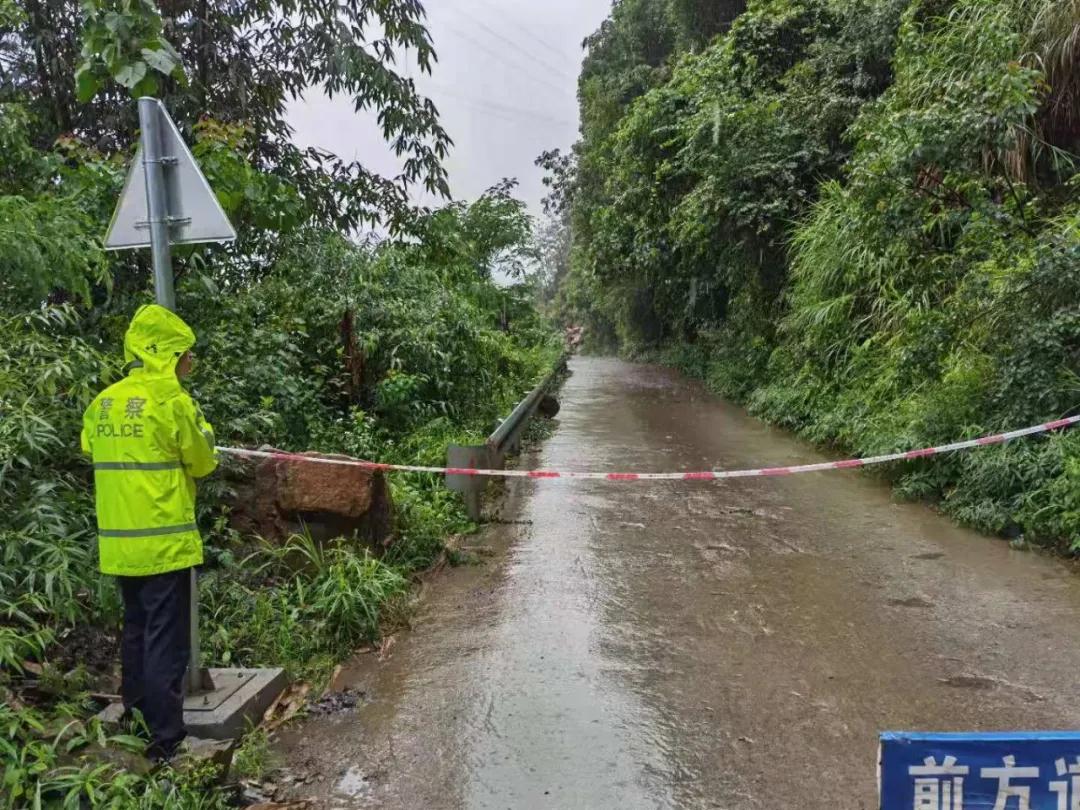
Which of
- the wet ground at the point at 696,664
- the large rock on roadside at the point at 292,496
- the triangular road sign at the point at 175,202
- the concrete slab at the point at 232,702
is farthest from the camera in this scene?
the large rock on roadside at the point at 292,496

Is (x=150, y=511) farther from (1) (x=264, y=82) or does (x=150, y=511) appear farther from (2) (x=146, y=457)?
(1) (x=264, y=82)

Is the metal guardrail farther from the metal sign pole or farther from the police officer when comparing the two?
the police officer

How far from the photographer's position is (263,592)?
189 inches

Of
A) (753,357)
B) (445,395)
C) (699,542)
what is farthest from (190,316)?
(753,357)

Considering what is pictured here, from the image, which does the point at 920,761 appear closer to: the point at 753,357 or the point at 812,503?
the point at 812,503

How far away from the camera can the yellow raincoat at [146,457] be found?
124 inches

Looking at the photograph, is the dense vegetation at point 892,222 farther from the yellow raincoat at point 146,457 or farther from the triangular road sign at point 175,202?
the triangular road sign at point 175,202

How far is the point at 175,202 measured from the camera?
3.62 m

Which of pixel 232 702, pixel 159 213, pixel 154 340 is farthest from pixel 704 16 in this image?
pixel 232 702

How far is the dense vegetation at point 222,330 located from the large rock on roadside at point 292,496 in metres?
0.12

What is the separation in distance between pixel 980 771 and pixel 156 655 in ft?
9.12

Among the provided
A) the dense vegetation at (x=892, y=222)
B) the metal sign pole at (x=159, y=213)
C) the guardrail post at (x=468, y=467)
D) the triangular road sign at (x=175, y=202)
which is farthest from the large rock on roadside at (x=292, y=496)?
the dense vegetation at (x=892, y=222)

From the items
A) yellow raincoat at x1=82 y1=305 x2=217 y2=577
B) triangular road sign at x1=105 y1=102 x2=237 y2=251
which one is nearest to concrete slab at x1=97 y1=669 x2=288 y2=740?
yellow raincoat at x1=82 y1=305 x2=217 y2=577

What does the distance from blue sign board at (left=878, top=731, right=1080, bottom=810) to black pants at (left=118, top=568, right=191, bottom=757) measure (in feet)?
8.23
